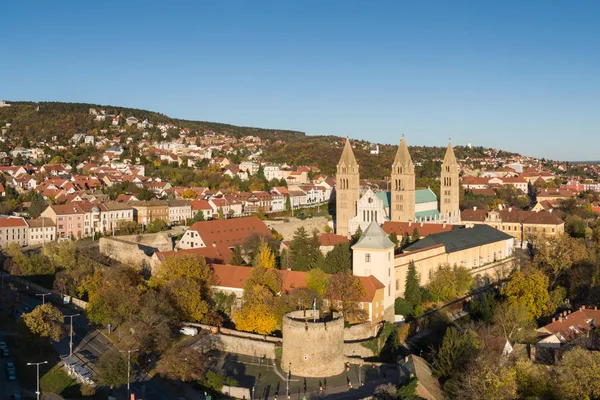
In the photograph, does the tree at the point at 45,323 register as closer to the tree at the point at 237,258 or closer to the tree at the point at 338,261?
the tree at the point at 237,258

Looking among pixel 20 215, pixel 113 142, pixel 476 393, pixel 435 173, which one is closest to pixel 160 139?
pixel 113 142

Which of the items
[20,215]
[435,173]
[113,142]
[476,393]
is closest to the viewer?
[476,393]

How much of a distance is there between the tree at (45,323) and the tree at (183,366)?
245 inches

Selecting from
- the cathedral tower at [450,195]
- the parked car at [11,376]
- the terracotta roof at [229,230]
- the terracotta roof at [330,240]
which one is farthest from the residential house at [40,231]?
the cathedral tower at [450,195]

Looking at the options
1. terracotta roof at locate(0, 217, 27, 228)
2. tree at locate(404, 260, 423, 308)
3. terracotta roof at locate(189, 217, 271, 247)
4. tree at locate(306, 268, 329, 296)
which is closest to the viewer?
tree at locate(306, 268, 329, 296)

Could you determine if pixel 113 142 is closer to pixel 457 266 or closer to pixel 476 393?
pixel 457 266

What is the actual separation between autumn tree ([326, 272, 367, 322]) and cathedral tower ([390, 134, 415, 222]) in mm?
26040

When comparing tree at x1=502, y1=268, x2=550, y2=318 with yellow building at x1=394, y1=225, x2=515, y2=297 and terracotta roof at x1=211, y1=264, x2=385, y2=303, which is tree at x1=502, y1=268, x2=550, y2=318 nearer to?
yellow building at x1=394, y1=225, x2=515, y2=297

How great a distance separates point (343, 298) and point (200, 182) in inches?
2235

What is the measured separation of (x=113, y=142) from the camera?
125125 mm

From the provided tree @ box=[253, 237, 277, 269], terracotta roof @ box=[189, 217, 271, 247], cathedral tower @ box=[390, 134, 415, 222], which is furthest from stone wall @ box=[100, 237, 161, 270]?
cathedral tower @ box=[390, 134, 415, 222]

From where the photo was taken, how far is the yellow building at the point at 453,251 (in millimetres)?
41000

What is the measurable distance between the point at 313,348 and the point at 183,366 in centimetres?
574

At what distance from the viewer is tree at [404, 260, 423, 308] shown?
3972 centimetres
